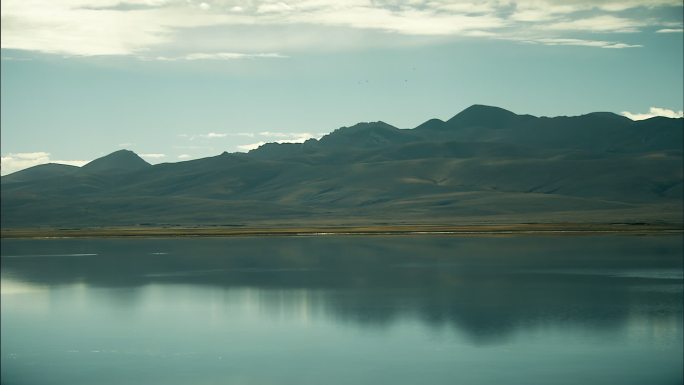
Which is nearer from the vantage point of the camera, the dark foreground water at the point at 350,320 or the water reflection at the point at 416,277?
the dark foreground water at the point at 350,320

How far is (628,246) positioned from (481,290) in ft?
151

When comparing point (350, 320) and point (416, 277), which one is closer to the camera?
point (350, 320)

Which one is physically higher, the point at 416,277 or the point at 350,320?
the point at 416,277

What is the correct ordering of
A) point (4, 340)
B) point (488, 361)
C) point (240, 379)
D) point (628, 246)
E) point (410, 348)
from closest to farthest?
point (240, 379) → point (488, 361) → point (410, 348) → point (4, 340) → point (628, 246)

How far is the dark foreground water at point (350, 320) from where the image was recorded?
3212 centimetres

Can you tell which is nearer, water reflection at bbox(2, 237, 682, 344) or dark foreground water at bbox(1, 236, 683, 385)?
dark foreground water at bbox(1, 236, 683, 385)

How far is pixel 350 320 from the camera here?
4366 centimetres

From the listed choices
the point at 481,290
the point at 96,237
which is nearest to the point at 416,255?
the point at 481,290

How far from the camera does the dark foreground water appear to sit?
3212cm

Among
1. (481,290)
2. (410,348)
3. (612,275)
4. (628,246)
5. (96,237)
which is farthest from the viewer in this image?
(96,237)

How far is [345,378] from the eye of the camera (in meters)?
31.1

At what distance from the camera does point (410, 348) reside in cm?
3612

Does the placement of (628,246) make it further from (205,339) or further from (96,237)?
(96,237)

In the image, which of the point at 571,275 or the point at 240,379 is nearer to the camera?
the point at 240,379
